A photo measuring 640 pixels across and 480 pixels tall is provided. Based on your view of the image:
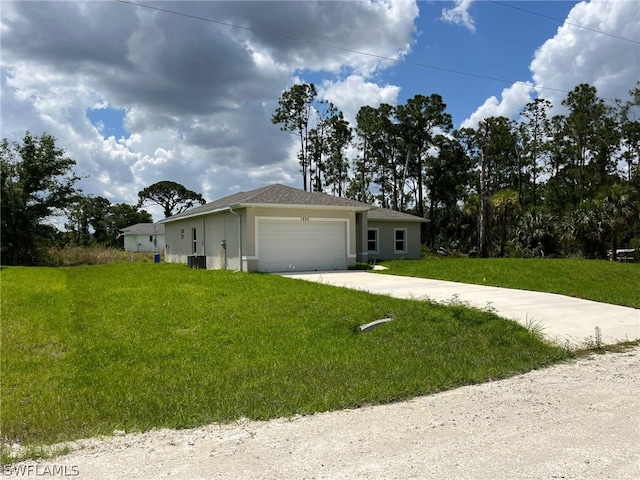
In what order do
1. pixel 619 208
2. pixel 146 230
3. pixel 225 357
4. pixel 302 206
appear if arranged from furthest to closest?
pixel 146 230 → pixel 619 208 → pixel 302 206 → pixel 225 357

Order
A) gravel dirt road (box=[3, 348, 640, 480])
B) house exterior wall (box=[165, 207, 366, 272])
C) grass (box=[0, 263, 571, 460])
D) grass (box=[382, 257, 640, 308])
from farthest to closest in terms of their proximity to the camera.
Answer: house exterior wall (box=[165, 207, 366, 272]) → grass (box=[382, 257, 640, 308]) → grass (box=[0, 263, 571, 460]) → gravel dirt road (box=[3, 348, 640, 480])

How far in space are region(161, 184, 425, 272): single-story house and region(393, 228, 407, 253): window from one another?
11.9ft

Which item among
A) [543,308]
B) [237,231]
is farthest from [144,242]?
[543,308]

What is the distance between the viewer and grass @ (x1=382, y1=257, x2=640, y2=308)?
1190 cm

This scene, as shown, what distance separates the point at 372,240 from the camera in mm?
24234

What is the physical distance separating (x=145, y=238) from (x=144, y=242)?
1.45 ft

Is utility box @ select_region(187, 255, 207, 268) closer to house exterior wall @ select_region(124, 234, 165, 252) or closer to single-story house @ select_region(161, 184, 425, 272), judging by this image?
single-story house @ select_region(161, 184, 425, 272)

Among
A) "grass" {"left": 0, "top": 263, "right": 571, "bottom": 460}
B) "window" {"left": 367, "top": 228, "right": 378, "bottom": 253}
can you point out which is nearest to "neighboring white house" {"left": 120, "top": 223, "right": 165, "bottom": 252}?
"window" {"left": 367, "top": 228, "right": 378, "bottom": 253}

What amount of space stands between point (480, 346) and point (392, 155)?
3496 cm

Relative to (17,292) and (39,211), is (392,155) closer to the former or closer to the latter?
(39,211)

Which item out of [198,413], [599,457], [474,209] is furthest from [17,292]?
[474,209]

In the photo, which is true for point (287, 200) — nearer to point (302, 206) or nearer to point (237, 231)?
point (302, 206)

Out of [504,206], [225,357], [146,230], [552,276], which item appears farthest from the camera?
[146,230]

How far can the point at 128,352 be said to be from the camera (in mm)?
6223
